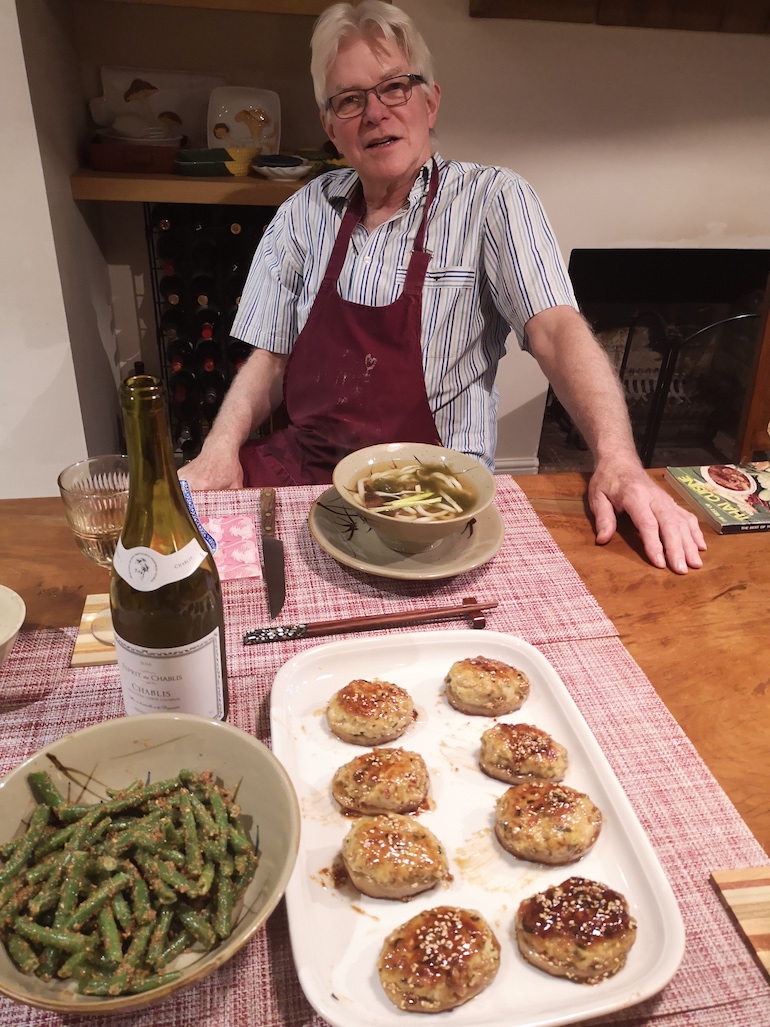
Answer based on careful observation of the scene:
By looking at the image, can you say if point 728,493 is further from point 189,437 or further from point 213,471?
point 189,437

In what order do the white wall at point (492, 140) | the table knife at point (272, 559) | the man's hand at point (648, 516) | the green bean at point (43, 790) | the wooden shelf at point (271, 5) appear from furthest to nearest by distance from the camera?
the white wall at point (492, 140), the wooden shelf at point (271, 5), the man's hand at point (648, 516), the table knife at point (272, 559), the green bean at point (43, 790)

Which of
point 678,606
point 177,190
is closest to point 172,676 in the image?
point 678,606

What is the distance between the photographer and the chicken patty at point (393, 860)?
69 centimetres

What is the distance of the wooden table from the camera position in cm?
92

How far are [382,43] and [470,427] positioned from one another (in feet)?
3.21

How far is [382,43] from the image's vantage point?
181 centimetres

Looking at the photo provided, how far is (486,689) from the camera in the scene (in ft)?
2.97

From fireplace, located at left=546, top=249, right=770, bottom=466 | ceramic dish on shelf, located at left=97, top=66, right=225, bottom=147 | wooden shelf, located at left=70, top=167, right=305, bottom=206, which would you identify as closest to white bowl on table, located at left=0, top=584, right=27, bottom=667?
wooden shelf, located at left=70, top=167, right=305, bottom=206

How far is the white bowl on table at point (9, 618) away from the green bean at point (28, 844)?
320 millimetres

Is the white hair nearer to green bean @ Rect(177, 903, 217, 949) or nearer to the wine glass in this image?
the wine glass

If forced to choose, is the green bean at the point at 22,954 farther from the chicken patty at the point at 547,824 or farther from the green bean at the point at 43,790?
the chicken patty at the point at 547,824

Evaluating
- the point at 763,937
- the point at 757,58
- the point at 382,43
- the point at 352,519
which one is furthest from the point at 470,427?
the point at 757,58

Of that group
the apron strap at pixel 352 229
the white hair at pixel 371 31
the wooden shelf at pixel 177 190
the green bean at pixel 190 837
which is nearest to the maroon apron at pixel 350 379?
the apron strap at pixel 352 229

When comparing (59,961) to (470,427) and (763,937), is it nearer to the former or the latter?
(763,937)
